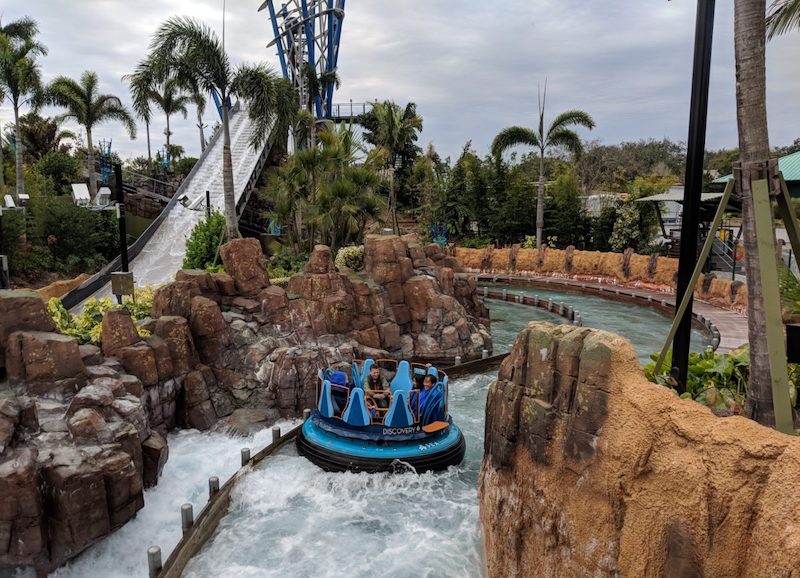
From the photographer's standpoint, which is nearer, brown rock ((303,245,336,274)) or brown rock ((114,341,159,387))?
brown rock ((114,341,159,387))

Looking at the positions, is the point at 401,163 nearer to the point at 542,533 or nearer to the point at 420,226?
the point at 420,226

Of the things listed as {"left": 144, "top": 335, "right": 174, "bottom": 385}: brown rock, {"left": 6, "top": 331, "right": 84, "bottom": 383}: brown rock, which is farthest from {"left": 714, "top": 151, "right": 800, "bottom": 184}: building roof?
{"left": 6, "top": 331, "right": 84, "bottom": 383}: brown rock

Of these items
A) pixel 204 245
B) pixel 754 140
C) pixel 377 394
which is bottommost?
pixel 377 394

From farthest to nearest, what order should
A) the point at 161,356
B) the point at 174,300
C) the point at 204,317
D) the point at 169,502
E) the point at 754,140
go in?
the point at 204,317
the point at 174,300
the point at 161,356
the point at 169,502
the point at 754,140

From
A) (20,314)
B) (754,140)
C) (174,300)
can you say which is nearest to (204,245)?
(174,300)

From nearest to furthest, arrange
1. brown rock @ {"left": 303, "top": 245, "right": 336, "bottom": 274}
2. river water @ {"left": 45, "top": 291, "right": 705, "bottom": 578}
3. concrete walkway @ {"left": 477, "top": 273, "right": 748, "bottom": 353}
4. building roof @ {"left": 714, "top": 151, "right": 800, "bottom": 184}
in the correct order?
river water @ {"left": 45, "top": 291, "right": 705, "bottom": 578} → brown rock @ {"left": 303, "top": 245, "right": 336, "bottom": 274} → concrete walkway @ {"left": 477, "top": 273, "right": 748, "bottom": 353} → building roof @ {"left": 714, "top": 151, "right": 800, "bottom": 184}

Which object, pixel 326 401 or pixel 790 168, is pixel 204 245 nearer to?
pixel 326 401

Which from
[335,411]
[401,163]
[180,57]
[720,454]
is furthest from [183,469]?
[401,163]

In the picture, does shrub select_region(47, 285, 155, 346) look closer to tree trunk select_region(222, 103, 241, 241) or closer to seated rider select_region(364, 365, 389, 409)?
seated rider select_region(364, 365, 389, 409)
